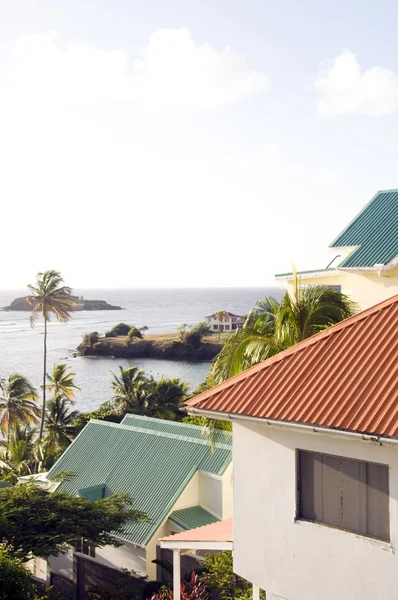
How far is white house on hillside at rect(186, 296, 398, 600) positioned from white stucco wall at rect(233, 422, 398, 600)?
0.7 inches

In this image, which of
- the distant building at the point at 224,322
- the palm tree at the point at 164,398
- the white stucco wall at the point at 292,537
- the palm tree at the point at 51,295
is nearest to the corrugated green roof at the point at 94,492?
the white stucco wall at the point at 292,537

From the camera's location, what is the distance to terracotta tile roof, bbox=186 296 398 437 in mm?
10781

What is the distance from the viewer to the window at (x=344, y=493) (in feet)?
35.4

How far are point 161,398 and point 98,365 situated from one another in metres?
82.4

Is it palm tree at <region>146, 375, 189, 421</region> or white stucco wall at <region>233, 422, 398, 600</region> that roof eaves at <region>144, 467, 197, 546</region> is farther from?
palm tree at <region>146, 375, 189, 421</region>

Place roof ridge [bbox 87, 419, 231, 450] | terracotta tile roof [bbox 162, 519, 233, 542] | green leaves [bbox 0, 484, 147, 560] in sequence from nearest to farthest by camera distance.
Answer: terracotta tile roof [bbox 162, 519, 233, 542]
green leaves [bbox 0, 484, 147, 560]
roof ridge [bbox 87, 419, 231, 450]

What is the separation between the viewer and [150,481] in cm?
2677

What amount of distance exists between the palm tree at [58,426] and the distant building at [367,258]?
29.8m

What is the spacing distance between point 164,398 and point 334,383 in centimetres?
4221

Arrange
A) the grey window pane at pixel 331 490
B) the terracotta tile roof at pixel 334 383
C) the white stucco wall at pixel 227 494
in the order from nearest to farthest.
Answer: the terracotta tile roof at pixel 334 383 < the grey window pane at pixel 331 490 < the white stucco wall at pixel 227 494

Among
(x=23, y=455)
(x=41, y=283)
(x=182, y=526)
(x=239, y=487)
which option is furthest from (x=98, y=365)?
(x=239, y=487)

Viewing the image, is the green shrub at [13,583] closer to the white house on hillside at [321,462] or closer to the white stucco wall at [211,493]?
the white house on hillside at [321,462]

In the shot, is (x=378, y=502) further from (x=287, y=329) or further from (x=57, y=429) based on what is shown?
(x=57, y=429)

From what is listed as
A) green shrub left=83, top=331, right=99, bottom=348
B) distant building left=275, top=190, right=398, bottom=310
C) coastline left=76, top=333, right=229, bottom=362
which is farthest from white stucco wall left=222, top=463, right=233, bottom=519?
green shrub left=83, top=331, right=99, bottom=348
